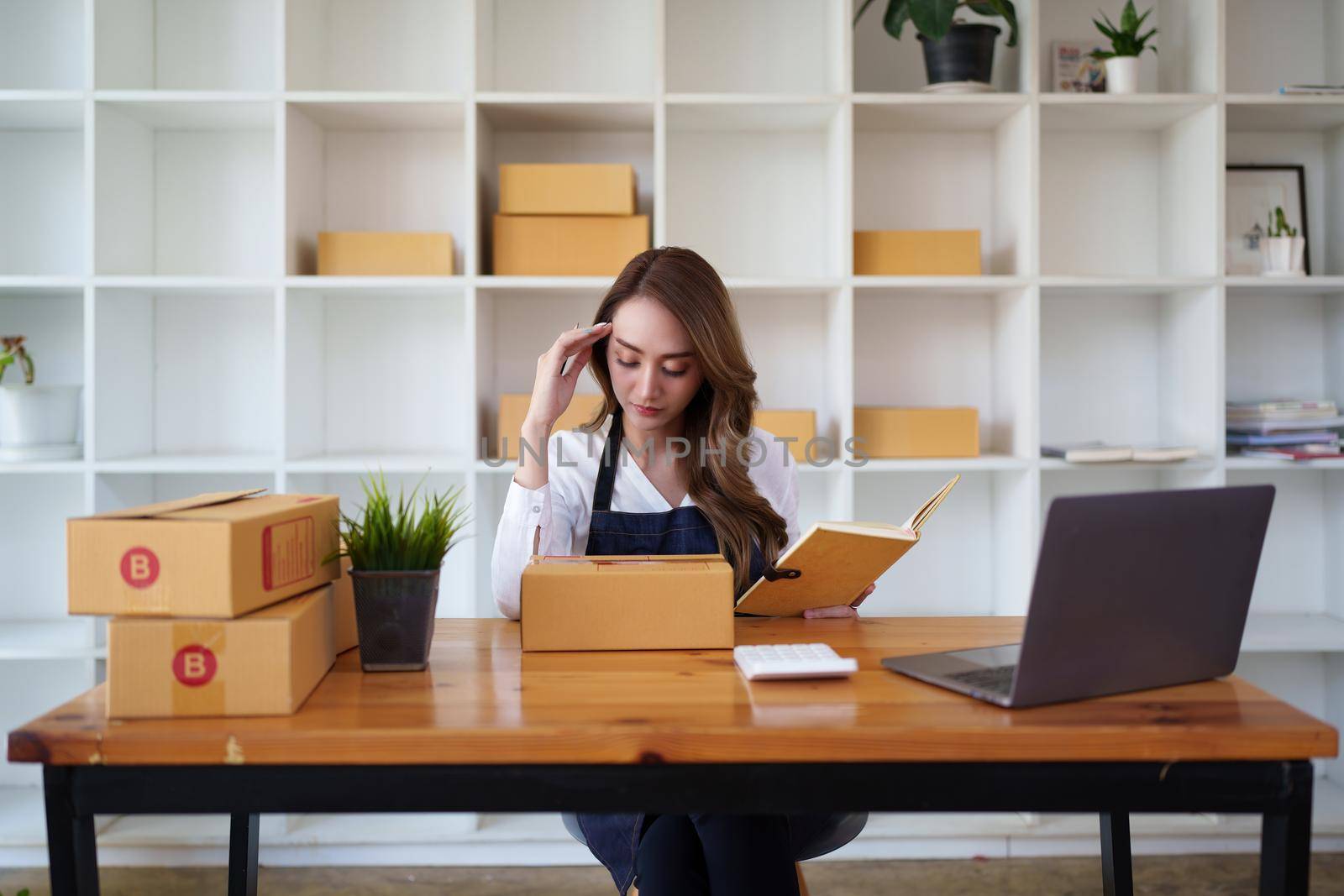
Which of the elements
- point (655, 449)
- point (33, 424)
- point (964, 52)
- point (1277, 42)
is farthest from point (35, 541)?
point (1277, 42)

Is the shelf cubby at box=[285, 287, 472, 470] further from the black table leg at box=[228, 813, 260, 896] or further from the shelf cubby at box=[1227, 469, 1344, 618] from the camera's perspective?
the shelf cubby at box=[1227, 469, 1344, 618]

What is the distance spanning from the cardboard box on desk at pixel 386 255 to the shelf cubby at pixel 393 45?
0.57 metres

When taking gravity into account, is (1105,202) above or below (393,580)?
above

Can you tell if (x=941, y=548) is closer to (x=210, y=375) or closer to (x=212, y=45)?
(x=210, y=375)

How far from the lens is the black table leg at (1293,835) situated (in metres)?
0.99

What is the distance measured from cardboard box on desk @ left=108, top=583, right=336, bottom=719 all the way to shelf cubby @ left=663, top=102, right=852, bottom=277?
214 cm

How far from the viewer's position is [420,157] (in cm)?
297

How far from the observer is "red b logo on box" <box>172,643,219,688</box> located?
3.34 ft

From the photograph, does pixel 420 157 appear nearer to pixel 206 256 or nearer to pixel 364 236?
pixel 364 236

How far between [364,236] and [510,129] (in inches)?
21.3

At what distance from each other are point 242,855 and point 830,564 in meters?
0.96

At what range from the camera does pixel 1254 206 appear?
292 cm

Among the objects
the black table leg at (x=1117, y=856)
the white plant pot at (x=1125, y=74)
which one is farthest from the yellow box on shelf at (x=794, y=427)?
the black table leg at (x=1117, y=856)

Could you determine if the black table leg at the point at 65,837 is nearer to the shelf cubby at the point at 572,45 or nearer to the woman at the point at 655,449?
the woman at the point at 655,449
